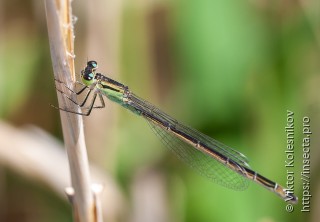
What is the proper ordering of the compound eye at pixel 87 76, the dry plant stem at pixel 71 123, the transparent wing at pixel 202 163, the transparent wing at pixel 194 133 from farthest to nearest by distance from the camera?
1. the transparent wing at pixel 194 133
2. the transparent wing at pixel 202 163
3. the compound eye at pixel 87 76
4. the dry plant stem at pixel 71 123

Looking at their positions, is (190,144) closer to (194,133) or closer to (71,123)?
(194,133)

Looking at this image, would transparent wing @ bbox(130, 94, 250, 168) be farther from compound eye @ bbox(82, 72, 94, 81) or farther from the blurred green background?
compound eye @ bbox(82, 72, 94, 81)

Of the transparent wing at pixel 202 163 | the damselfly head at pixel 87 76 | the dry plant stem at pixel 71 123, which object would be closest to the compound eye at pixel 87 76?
the damselfly head at pixel 87 76

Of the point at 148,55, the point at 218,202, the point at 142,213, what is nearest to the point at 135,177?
the point at 142,213

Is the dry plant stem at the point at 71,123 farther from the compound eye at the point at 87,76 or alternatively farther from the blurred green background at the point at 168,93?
the blurred green background at the point at 168,93

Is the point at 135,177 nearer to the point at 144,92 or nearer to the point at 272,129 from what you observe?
the point at 144,92

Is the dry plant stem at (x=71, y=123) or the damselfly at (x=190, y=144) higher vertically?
the damselfly at (x=190, y=144)

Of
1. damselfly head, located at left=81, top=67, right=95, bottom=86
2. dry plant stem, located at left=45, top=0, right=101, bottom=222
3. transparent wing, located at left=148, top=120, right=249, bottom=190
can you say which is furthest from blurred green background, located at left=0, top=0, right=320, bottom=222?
dry plant stem, located at left=45, top=0, right=101, bottom=222
